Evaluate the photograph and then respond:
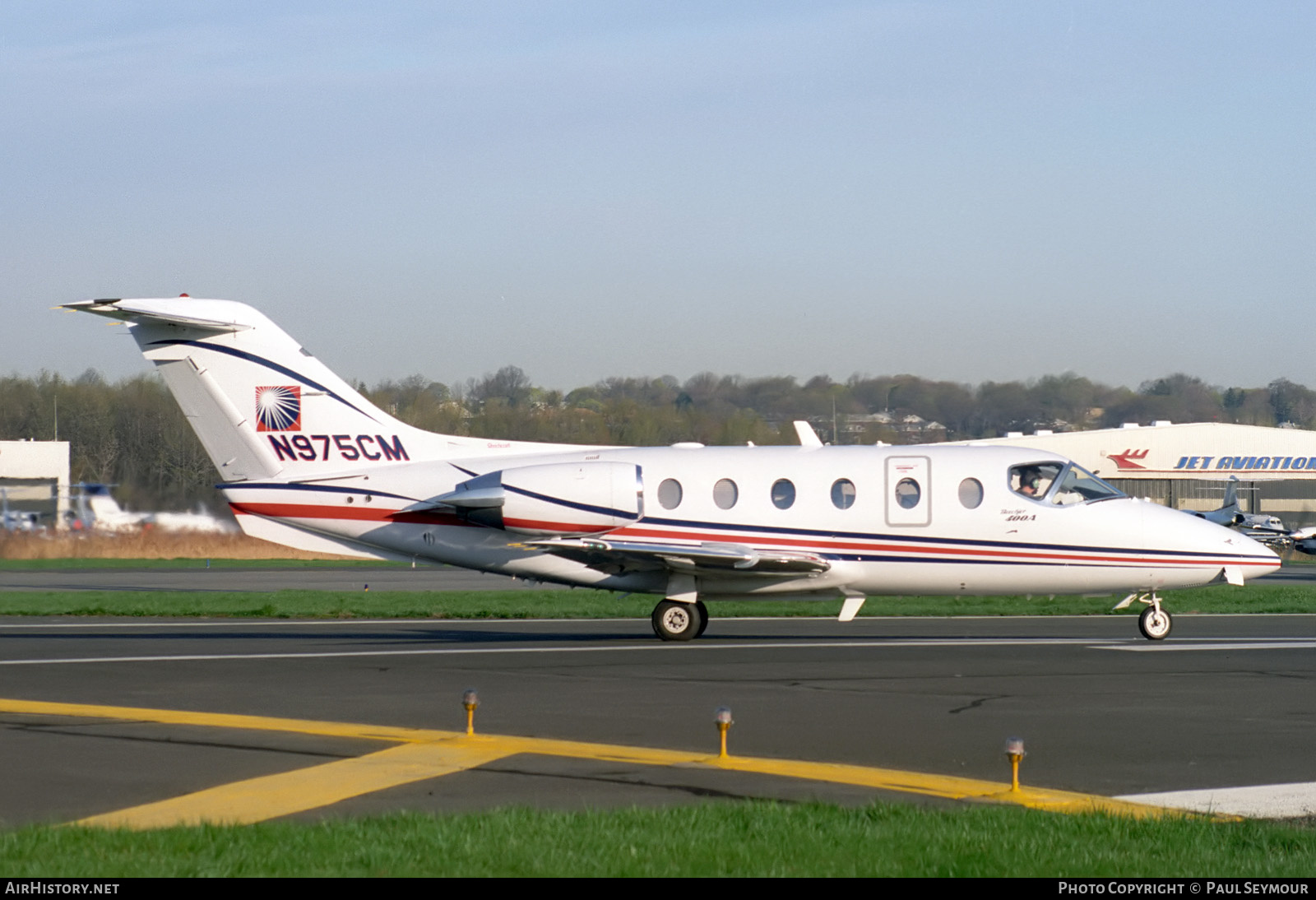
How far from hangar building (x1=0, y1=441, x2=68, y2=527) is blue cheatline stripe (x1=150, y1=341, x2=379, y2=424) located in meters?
24.8

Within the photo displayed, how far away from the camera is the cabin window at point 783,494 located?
822 inches

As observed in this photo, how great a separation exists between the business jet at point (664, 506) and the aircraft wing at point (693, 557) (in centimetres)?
4

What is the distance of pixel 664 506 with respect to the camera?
2111 centimetres

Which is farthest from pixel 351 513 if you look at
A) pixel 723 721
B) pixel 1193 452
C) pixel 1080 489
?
pixel 1193 452

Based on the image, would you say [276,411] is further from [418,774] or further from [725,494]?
[418,774]

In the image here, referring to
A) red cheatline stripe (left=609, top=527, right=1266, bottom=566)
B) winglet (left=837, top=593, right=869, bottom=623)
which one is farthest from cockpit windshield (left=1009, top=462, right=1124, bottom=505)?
winglet (left=837, top=593, right=869, bottom=623)

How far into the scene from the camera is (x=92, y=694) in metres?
14.7

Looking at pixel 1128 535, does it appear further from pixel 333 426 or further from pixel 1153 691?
pixel 333 426

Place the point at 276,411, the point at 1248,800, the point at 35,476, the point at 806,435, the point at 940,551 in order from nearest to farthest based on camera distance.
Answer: the point at 1248,800, the point at 940,551, the point at 276,411, the point at 806,435, the point at 35,476

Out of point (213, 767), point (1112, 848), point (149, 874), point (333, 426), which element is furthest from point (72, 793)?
point (333, 426)

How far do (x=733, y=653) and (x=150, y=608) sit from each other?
1474 cm

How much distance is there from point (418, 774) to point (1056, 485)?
13.2 meters

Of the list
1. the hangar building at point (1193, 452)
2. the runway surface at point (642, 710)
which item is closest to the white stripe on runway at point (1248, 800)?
the runway surface at point (642, 710)

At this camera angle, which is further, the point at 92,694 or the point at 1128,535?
the point at 1128,535
